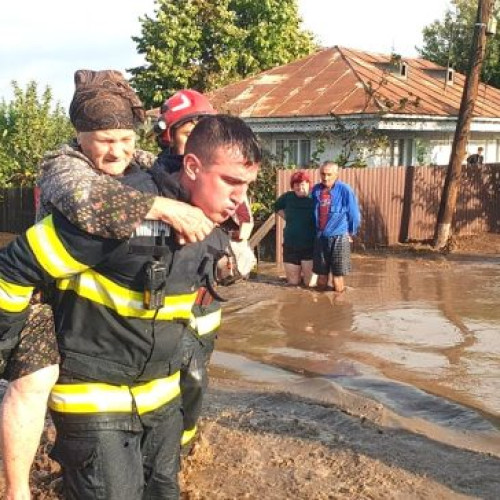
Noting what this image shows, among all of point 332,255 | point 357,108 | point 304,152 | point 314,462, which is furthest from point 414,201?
A: point 314,462

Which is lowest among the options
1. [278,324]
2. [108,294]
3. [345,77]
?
[278,324]

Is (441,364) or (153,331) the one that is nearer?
(153,331)

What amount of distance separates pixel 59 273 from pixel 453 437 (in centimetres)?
368

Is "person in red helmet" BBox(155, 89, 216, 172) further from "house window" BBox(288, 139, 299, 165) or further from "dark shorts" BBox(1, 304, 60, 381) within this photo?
"house window" BBox(288, 139, 299, 165)

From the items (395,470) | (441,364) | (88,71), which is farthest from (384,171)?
(88,71)

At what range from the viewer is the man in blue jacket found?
10.8 metres

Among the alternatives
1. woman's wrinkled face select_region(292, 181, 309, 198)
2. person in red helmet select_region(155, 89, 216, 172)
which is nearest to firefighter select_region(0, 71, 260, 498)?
person in red helmet select_region(155, 89, 216, 172)

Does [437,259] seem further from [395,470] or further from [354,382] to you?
[395,470]

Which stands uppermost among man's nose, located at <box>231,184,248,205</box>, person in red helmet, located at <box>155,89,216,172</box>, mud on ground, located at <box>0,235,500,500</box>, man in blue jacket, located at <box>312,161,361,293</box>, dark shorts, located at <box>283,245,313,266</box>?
person in red helmet, located at <box>155,89,216,172</box>

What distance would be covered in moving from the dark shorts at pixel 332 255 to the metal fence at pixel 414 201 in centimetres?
394

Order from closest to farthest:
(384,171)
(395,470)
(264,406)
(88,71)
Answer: (88,71)
(395,470)
(264,406)
(384,171)

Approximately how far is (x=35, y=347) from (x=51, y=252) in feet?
1.02

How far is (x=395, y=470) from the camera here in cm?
444

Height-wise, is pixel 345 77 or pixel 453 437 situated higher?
pixel 345 77
